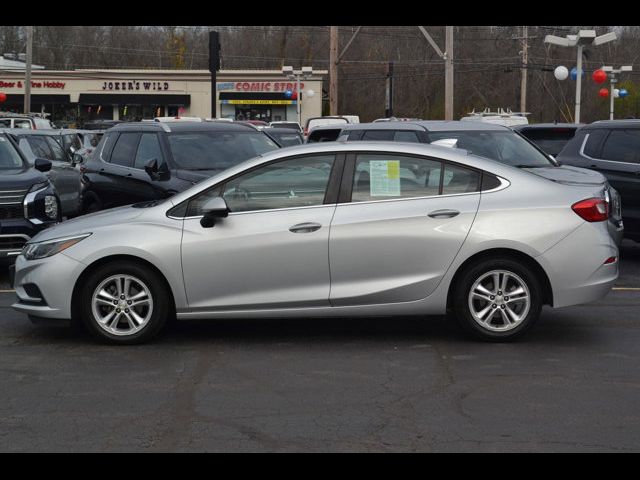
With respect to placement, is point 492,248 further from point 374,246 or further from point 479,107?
point 479,107

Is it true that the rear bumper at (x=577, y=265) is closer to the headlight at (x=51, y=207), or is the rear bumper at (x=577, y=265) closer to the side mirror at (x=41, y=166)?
the headlight at (x=51, y=207)

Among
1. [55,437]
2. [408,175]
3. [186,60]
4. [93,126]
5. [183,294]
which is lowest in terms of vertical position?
[55,437]

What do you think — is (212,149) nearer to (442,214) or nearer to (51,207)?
(51,207)

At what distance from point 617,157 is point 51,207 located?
7.08 meters

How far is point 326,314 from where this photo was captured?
763cm

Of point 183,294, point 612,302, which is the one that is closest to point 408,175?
point 183,294

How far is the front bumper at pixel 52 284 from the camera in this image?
25.0ft

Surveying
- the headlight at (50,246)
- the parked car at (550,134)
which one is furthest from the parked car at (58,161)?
the headlight at (50,246)

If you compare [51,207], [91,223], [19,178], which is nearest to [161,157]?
[51,207]

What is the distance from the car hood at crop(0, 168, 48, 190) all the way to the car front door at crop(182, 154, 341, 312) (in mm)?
4134

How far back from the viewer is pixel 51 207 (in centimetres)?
1145

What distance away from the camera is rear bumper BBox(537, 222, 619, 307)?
7547 mm

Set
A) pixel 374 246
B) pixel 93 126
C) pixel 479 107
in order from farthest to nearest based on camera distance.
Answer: pixel 479 107
pixel 93 126
pixel 374 246

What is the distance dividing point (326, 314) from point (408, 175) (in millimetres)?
1284
